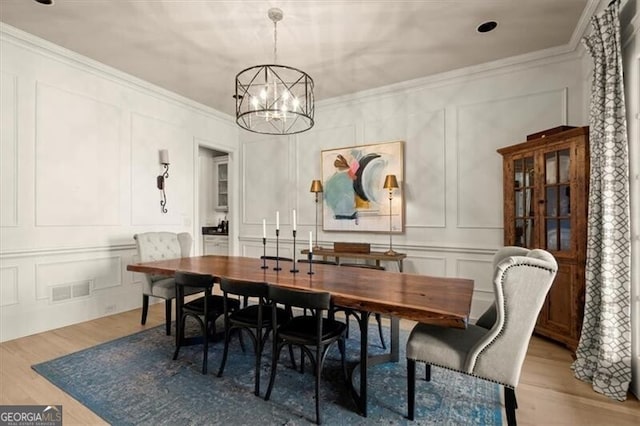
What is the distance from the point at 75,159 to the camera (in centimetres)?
346

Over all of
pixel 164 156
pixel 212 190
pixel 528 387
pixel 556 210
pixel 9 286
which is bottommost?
pixel 528 387

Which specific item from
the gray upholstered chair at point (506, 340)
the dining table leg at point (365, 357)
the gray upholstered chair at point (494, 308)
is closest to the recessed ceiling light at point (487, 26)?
the gray upholstered chair at point (494, 308)

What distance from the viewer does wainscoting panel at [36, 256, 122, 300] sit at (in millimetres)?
3213

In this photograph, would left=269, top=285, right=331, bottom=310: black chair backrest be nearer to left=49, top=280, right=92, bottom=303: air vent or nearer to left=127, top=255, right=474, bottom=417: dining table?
left=127, top=255, right=474, bottom=417: dining table

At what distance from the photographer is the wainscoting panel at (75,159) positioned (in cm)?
321

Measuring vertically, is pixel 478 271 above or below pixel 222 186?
below

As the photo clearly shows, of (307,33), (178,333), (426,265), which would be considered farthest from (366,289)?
(307,33)

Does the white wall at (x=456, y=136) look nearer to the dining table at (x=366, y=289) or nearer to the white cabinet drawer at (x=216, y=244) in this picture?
the dining table at (x=366, y=289)

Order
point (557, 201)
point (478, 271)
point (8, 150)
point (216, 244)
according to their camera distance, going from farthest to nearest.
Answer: point (216, 244) → point (478, 271) → point (8, 150) → point (557, 201)

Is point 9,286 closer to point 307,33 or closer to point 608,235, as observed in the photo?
point 307,33

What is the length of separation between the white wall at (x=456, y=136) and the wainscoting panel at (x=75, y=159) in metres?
2.62

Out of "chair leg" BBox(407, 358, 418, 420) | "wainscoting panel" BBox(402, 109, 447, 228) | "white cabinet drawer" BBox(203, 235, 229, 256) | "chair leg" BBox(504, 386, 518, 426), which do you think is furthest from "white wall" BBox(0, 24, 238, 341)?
"chair leg" BBox(504, 386, 518, 426)

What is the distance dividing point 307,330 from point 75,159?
10.5ft

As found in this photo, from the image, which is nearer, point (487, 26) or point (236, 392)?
point (236, 392)
